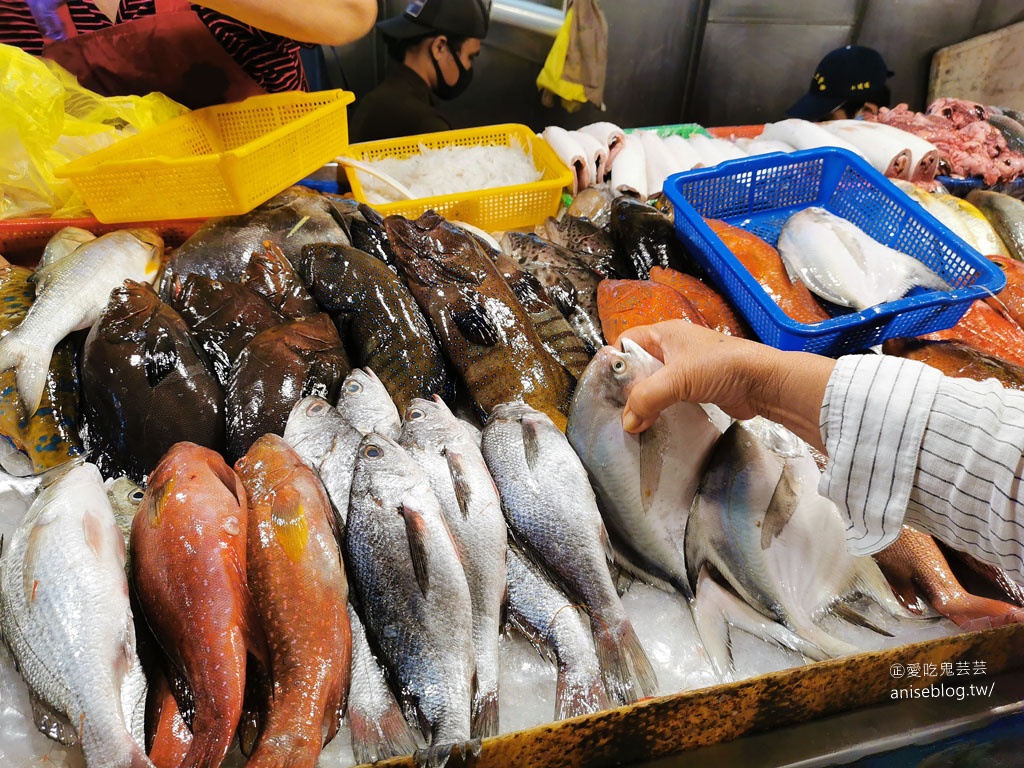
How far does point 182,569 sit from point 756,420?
5.31ft

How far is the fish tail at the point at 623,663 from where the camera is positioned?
1.58 meters

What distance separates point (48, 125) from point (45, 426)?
144 cm

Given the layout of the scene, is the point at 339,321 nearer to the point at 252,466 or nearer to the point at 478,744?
the point at 252,466

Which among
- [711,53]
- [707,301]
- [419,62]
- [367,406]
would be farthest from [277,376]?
[711,53]

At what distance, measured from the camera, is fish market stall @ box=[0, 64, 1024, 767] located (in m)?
1.47

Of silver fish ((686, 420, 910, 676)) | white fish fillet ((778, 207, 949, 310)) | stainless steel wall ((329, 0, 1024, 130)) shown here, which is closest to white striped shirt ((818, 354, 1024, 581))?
silver fish ((686, 420, 910, 676))

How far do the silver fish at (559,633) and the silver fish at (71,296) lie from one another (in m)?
1.63

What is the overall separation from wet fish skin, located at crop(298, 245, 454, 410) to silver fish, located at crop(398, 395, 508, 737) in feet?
0.99

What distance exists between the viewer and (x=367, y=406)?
81.4 inches

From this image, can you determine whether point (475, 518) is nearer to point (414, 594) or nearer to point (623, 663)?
point (414, 594)

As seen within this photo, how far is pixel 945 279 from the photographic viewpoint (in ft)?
8.45

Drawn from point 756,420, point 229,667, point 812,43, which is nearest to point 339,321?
point 229,667

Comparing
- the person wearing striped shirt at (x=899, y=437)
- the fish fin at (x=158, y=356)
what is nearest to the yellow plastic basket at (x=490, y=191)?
the fish fin at (x=158, y=356)

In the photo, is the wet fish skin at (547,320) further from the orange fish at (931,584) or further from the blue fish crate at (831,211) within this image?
the orange fish at (931,584)
